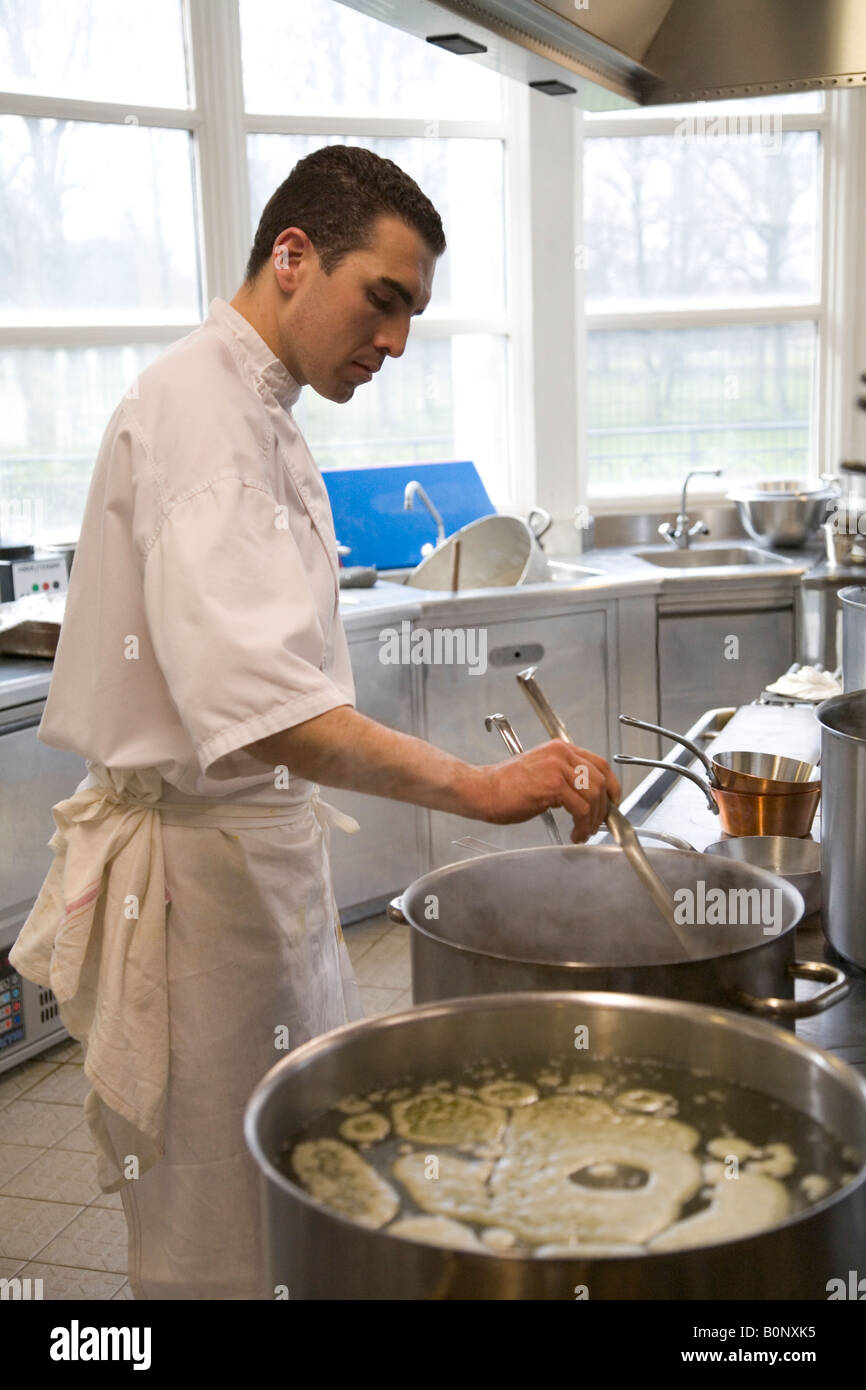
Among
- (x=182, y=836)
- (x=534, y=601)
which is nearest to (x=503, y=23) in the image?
(x=182, y=836)

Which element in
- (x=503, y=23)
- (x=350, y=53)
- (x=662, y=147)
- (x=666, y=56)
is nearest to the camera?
(x=503, y=23)

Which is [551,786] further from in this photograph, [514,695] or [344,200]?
[514,695]

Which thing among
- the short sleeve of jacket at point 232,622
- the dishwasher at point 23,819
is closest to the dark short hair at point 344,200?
the short sleeve of jacket at point 232,622

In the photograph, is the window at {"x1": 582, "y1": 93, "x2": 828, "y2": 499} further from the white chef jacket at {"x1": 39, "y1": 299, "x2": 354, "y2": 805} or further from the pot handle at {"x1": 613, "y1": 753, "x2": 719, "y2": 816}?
the white chef jacket at {"x1": 39, "y1": 299, "x2": 354, "y2": 805}

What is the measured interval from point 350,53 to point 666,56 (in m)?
2.60

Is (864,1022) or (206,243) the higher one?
(206,243)

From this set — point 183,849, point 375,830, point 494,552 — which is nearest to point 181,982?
point 183,849

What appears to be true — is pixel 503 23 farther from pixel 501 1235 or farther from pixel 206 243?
pixel 206 243

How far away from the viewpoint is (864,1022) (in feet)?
4.21

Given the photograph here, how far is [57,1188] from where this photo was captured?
2.60m

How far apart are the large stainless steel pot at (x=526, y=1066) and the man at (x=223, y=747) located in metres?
0.30

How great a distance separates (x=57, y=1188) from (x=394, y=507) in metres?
2.36
